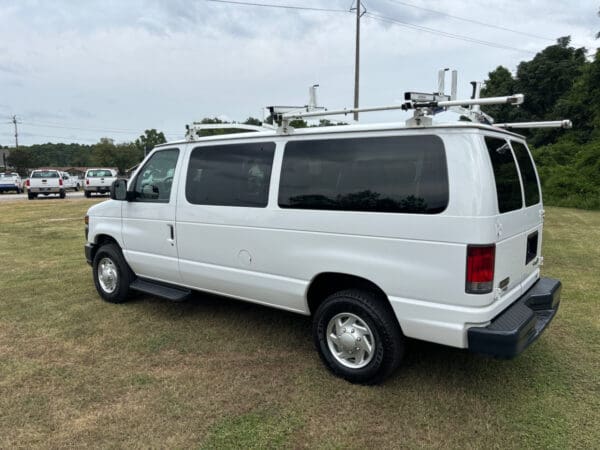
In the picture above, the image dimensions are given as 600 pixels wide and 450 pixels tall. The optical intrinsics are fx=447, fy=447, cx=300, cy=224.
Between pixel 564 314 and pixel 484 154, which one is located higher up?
pixel 484 154

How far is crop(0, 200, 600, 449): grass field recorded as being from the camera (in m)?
2.94

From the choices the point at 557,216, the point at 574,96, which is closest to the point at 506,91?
the point at 574,96

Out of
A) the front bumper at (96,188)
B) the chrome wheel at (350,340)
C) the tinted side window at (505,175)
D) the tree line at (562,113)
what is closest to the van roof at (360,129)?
the tinted side window at (505,175)

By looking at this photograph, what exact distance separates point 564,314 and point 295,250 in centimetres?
334

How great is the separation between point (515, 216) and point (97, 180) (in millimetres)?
24580

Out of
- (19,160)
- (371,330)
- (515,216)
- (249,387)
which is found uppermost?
(19,160)

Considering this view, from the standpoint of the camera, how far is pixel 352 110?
3664 mm

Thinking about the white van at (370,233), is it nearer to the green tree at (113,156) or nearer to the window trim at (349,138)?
the window trim at (349,138)

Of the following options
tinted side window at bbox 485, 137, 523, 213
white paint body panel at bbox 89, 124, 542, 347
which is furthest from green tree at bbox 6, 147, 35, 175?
tinted side window at bbox 485, 137, 523, 213

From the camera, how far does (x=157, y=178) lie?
4.94 meters

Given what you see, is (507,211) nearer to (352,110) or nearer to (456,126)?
(456,126)

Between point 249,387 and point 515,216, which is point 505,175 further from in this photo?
point 249,387

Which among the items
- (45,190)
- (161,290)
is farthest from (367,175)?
(45,190)

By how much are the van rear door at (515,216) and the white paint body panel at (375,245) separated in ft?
0.05
